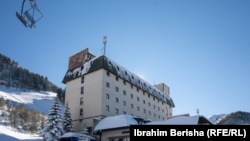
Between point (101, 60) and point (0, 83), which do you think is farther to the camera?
point (0, 83)

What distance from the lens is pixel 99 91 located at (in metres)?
39.7

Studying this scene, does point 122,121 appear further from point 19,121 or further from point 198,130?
point 19,121

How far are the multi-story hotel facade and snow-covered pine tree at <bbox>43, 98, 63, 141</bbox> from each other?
18.8ft

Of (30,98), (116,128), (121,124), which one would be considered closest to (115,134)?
(116,128)

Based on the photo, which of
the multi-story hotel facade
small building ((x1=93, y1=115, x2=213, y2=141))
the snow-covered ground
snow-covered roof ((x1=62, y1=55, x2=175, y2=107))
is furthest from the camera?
the snow-covered ground

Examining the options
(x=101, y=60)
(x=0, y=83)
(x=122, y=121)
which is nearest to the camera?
(x=122, y=121)

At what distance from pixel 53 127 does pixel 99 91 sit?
9551mm

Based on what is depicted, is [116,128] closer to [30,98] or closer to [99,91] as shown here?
[99,91]

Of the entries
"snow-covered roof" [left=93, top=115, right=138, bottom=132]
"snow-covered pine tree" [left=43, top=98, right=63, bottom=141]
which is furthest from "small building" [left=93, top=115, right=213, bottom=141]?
"snow-covered pine tree" [left=43, top=98, right=63, bottom=141]

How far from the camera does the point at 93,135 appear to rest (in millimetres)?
34656

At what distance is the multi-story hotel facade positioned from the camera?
39719mm

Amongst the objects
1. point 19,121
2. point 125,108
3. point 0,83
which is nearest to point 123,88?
point 125,108

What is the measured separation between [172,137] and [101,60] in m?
34.7

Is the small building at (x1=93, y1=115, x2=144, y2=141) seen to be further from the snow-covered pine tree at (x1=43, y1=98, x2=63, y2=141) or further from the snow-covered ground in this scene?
the snow-covered ground
